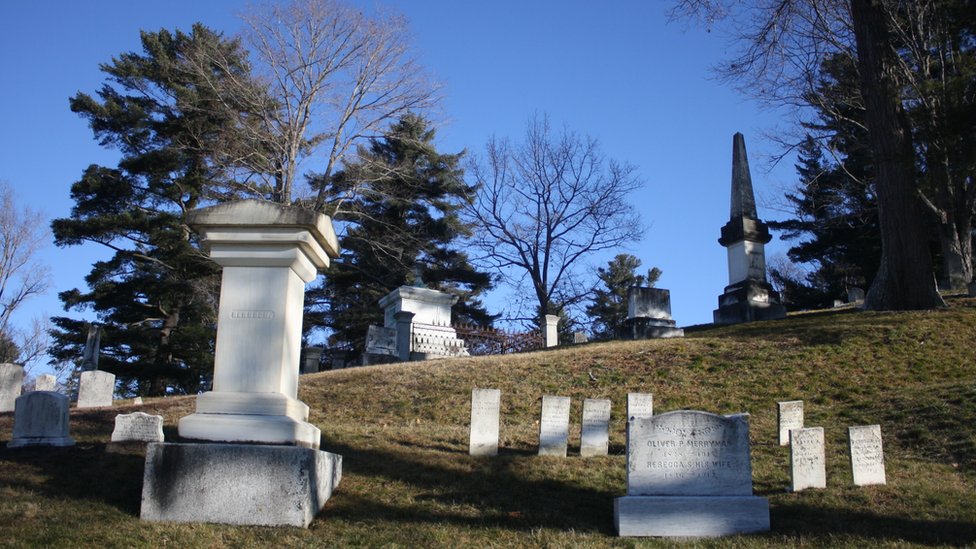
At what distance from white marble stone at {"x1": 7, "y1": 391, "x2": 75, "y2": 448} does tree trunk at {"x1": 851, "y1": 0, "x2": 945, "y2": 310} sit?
606 inches

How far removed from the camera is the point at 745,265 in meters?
20.1

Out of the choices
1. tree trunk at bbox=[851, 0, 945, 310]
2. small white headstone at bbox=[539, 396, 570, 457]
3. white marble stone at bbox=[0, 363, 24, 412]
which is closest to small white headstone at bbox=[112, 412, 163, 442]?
small white headstone at bbox=[539, 396, 570, 457]

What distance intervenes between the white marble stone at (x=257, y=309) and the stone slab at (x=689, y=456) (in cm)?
267

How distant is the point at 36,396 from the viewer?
8570mm

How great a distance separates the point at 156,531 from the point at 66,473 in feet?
6.22

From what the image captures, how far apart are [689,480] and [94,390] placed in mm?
12783

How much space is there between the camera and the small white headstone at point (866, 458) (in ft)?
24.8

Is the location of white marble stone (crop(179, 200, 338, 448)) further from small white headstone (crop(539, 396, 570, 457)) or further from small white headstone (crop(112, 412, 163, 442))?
small white headstone (crop(539, 396, 570, 457))

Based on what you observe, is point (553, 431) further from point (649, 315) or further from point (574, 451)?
point (649, 315)

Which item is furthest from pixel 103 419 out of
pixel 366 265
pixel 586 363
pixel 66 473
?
pixel 366 265

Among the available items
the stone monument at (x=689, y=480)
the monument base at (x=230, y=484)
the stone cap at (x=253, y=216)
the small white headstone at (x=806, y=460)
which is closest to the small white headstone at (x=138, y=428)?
the monument base at (x=230, y=484)

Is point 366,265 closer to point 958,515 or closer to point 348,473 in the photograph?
point 348,473

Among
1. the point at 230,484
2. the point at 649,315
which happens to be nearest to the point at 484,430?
the point at 230,484

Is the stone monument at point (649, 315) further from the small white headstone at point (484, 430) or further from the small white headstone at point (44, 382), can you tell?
the small white headstone at point (44, 382)
